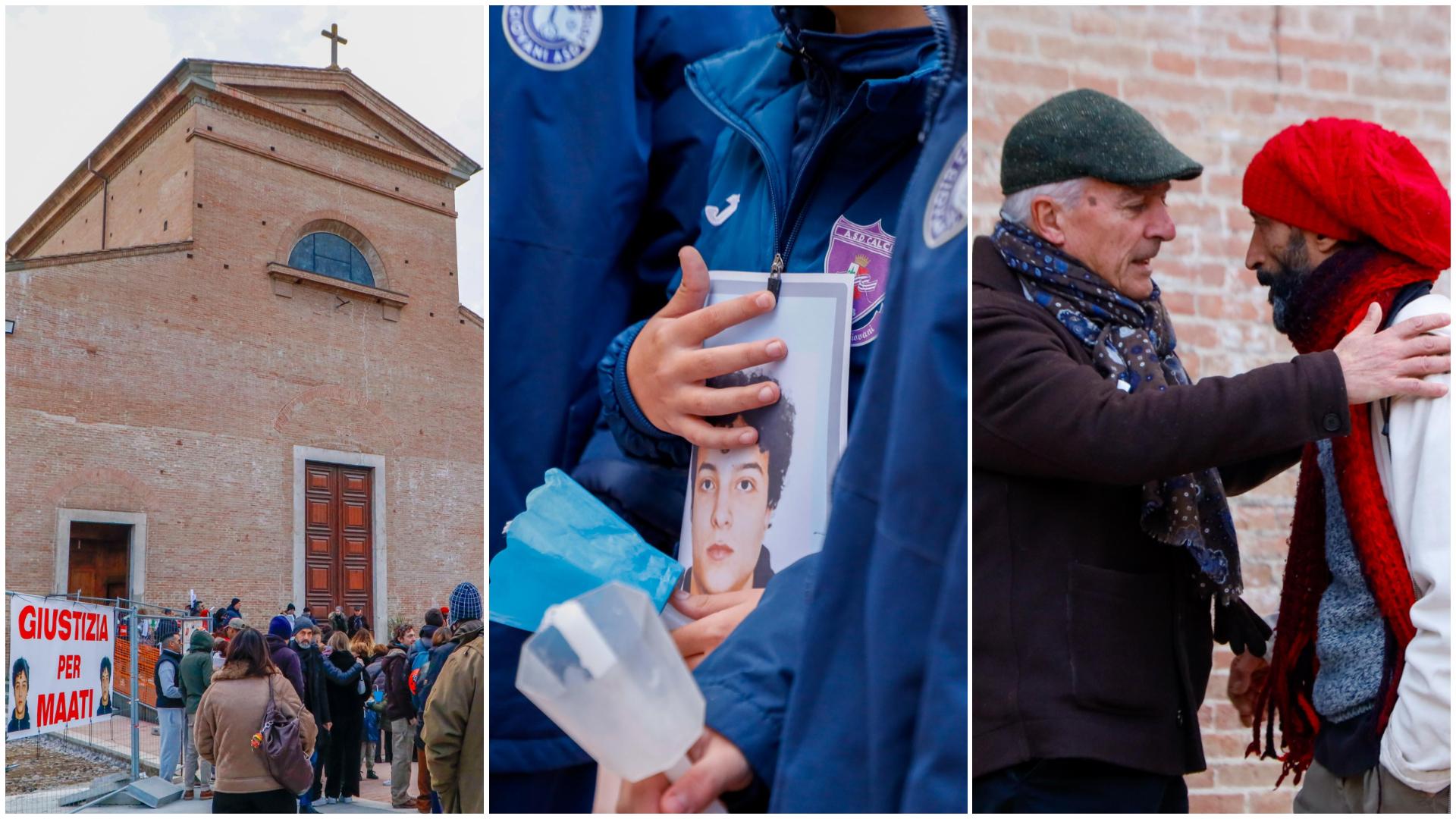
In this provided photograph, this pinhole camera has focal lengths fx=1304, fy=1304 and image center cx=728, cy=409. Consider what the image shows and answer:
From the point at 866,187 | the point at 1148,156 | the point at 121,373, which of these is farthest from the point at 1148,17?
the point at 121,373

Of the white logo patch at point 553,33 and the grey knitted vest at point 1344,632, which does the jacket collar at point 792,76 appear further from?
the grey knitted vest at point 1344,632

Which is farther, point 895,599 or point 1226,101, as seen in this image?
point 1226,101

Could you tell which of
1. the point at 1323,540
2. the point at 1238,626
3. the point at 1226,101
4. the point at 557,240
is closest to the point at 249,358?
the point at 557,240

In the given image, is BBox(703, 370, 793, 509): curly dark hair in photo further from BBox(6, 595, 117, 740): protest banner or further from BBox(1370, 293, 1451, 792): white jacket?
BBox(6, 595, 117, 740): protest banner

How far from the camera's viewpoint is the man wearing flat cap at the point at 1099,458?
1.61 meters

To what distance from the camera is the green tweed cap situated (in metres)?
1.75

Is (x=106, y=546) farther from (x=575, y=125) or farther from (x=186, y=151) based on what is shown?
(x=575, y=125)

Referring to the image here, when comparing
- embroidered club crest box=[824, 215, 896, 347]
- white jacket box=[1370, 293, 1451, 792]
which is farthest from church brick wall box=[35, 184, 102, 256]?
white jacket box=[1370, 293, 1451, 792]

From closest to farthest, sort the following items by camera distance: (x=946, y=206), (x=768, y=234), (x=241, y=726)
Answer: (x=946, y=206)
(x=768, y=234)
(x=241, y=726)

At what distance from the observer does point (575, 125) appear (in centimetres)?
176

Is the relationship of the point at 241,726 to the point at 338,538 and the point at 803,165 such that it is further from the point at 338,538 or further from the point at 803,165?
the point at 803,165

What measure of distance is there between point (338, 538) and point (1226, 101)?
2.17 m

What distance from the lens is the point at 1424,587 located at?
174 cm

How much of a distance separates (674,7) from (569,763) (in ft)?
3.46
